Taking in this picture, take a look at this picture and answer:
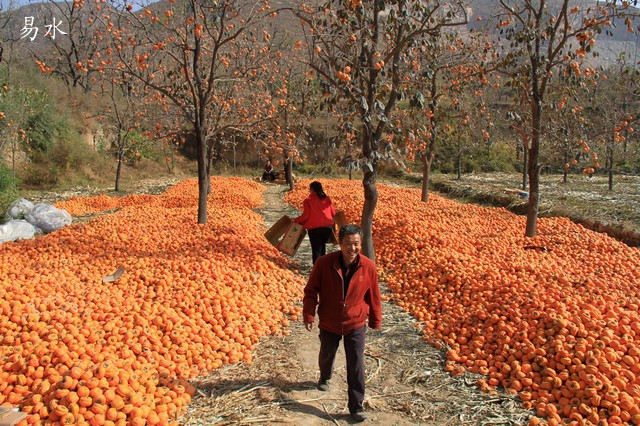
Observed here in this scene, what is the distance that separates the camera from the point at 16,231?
31.9ft

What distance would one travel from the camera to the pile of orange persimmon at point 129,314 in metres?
3.59

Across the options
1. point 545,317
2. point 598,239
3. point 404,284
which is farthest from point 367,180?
point 598,239

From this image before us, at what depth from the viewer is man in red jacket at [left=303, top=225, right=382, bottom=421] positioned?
3.78 meters

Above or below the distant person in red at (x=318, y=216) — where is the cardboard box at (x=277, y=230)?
below

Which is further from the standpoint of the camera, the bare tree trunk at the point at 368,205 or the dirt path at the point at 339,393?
the bare tree trunk at the point at 368,205

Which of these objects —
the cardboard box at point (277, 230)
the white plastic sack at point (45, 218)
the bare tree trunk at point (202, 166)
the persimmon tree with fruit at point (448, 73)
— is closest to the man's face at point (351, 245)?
the cardboard box at point (277, 230)

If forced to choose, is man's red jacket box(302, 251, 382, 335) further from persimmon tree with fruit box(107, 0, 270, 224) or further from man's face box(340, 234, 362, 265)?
persimmon tree with fruit box(107, 0, 270, 224)

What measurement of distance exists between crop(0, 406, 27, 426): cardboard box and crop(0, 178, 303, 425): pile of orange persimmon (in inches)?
2.5

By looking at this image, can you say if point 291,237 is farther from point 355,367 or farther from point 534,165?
point 534,165

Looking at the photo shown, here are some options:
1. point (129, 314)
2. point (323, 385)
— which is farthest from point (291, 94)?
point (323, 385)

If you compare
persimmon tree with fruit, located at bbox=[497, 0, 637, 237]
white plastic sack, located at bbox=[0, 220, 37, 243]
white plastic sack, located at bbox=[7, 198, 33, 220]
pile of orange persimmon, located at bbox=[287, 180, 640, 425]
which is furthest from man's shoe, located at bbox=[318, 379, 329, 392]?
white plastic sack, located at bbox=[7, 198, 33, 220]

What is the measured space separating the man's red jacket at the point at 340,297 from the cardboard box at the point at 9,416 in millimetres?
2178

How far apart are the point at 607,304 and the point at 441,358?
203cm

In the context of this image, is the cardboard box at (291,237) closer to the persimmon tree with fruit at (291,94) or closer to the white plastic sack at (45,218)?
the persimmon tree with fruit at (291,94)
